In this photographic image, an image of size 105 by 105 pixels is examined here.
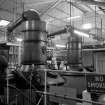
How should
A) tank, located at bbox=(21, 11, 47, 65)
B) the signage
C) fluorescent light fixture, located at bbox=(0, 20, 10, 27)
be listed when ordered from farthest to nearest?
fluorescent light fixture, located at bbox=(0, 20, 10, 27)
tank, located at bbox=(21, 11, 47, 65)
the signage

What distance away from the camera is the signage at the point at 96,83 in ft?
5.43

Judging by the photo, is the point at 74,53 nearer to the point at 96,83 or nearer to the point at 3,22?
the point at 96,83

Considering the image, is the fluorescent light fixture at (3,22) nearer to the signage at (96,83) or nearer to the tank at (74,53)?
the tank at (74,53)

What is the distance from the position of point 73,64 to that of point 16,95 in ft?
6.08

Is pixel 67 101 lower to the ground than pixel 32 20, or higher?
lower

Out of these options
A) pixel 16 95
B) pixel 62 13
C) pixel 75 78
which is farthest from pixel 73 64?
pixel 62 13

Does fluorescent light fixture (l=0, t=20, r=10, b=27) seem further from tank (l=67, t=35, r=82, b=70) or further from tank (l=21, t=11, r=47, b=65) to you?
tank (l=21, t=11, r=47, b=65)

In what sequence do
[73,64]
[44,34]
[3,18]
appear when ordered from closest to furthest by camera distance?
[44,34] → [73,64] → [3,18]

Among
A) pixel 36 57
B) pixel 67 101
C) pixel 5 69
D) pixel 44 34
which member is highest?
pixel 44 34

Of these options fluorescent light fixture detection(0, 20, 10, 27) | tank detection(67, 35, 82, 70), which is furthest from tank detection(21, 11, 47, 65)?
fluorescent light fixture detection(0, 20, 10, 27)

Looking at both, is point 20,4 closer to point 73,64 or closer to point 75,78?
point 73,64

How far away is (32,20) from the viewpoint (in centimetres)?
318

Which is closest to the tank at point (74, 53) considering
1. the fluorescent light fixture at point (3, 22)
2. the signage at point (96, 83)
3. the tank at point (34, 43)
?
the tank at point (34, 43)

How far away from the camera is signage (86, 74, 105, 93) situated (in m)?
1.66
